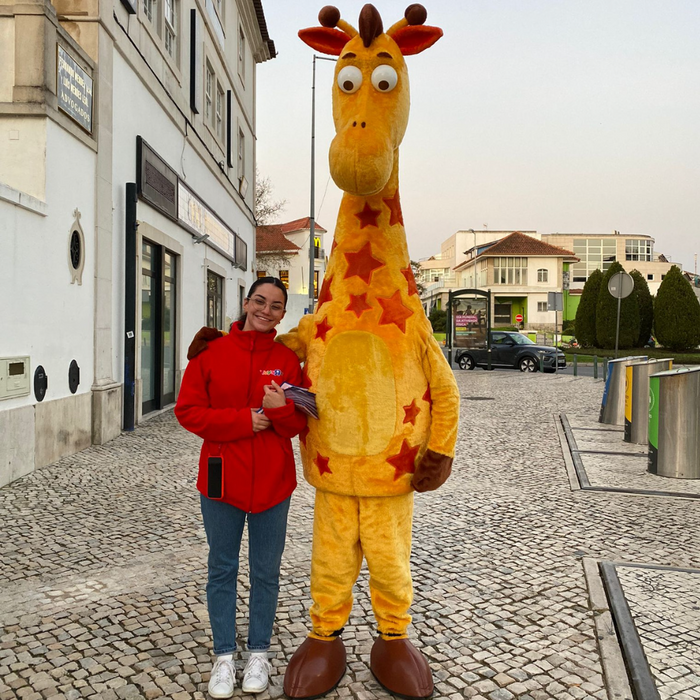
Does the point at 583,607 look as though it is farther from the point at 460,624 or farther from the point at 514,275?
the point at 514,275

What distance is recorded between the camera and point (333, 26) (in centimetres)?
288

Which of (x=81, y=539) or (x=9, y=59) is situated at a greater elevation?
(x=9, y=59)

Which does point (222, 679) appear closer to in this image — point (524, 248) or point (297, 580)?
point (297, 580)

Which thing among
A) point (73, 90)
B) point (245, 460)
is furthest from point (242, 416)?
point (73, 90)

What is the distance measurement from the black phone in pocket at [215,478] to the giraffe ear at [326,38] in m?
1.86

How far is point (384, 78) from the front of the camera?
8.55 feet

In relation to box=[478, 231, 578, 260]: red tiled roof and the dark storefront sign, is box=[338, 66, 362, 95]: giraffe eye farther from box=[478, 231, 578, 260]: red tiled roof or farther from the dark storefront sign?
box=[478, 231, 578, 260]: red tiled roof

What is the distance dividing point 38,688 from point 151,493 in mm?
3249

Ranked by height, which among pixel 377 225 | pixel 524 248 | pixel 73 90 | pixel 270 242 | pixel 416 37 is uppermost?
pixel 524 248

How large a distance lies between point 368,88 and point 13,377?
16.4ft

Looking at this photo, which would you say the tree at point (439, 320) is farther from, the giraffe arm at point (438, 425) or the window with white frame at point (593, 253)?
the giraffe arm at point (438, 425)

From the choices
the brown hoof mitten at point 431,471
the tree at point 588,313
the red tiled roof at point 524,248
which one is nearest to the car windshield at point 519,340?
the tree at point 588,313

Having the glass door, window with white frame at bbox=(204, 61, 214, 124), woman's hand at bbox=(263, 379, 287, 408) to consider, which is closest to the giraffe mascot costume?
woman's hand at bbox=(263, 379, 287, 408)

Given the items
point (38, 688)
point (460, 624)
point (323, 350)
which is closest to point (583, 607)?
point (460, 624)
